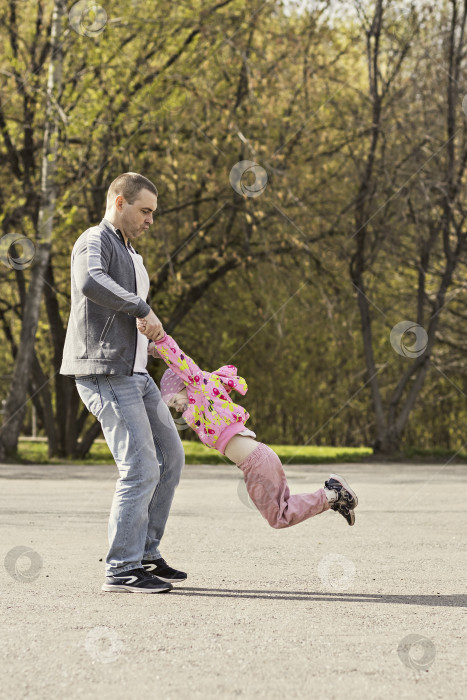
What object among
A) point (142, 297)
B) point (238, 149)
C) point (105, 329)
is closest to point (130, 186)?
point (142, 297)

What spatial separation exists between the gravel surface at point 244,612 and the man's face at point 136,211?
67.5 inches

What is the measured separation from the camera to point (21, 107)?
688 inches

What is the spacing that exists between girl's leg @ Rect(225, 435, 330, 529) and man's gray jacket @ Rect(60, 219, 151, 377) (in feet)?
2.39

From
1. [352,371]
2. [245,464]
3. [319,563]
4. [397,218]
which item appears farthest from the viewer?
[352,371]

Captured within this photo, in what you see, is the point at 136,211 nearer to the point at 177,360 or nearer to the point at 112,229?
the point at 112,229

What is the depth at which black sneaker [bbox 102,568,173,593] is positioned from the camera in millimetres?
4988

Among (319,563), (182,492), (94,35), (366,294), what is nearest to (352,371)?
Result: (366,294)

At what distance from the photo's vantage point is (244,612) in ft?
15.0

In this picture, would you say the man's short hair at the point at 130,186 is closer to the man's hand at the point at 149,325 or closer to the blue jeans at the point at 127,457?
the man's hand at the point at 149,325

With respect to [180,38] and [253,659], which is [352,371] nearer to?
[180,38]

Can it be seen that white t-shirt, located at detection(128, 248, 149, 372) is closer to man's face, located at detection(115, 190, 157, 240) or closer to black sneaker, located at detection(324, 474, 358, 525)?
man's face, located at detection(115, 190, 157, 240)

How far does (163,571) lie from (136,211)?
5.66ft

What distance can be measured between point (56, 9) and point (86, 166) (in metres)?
2.24

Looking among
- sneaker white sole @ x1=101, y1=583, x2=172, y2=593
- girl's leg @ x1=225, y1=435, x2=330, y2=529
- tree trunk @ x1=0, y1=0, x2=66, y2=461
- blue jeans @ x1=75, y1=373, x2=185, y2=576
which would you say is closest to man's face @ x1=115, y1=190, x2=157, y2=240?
blue jeans @ x1=75, y1=373, x2=185, y2=576
